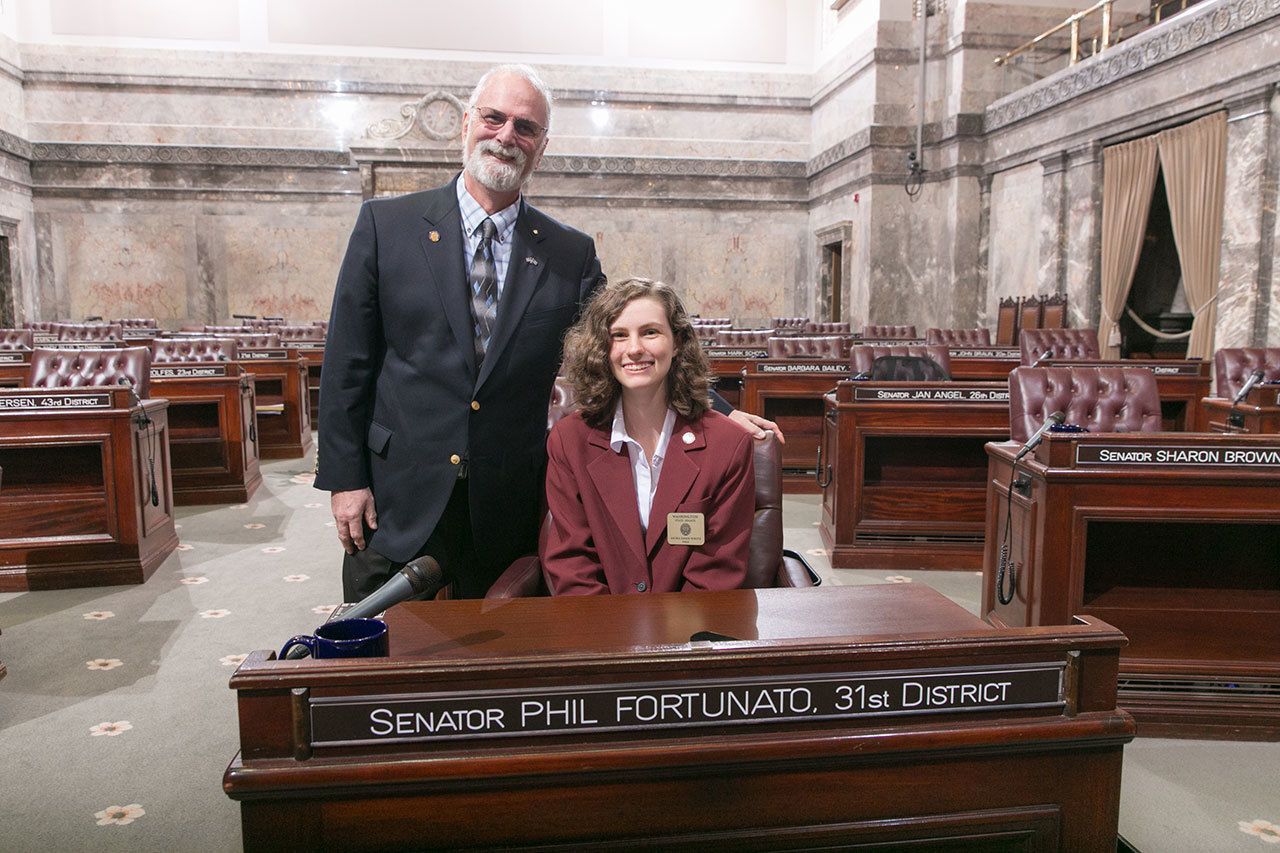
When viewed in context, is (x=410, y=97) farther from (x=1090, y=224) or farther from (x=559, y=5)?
(x=1090, y=224)

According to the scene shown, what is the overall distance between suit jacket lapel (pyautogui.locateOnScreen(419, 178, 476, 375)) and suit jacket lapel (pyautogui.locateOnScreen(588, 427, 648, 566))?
8 centimetres

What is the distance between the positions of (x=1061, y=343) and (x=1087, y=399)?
3983 millimetres

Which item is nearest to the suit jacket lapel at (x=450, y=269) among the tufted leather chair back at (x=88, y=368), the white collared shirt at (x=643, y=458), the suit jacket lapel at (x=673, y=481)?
the white collared shirt at (x=643, y=458)

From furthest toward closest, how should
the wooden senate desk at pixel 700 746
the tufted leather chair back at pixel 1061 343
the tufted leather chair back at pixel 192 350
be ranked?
the tufted leather chair back at pixel 1061 343 → the tufted leather chair back at pixel 192 350 → the wooden senate desk at pixel 700 746

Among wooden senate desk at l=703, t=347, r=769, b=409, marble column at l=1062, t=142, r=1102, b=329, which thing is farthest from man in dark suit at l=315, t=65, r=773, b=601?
marble column at l=1062, t=142, r=1102, b=329

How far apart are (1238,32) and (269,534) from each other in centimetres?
949

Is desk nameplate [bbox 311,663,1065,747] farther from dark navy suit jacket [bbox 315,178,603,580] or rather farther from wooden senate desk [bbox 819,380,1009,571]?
wooden senate desk [bbox 819,380,1009,571]

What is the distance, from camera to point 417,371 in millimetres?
2131

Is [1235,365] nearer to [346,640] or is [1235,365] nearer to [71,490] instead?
[346,640]

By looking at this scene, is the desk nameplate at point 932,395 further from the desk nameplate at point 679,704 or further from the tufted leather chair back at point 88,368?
the tufted leather chair back at point 88,368

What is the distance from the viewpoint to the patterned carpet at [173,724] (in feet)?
7.86

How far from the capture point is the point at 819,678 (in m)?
1.11

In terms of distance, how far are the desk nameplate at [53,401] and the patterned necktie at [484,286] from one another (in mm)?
3234

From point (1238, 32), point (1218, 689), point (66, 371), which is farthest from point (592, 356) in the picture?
point (1238, 32)
